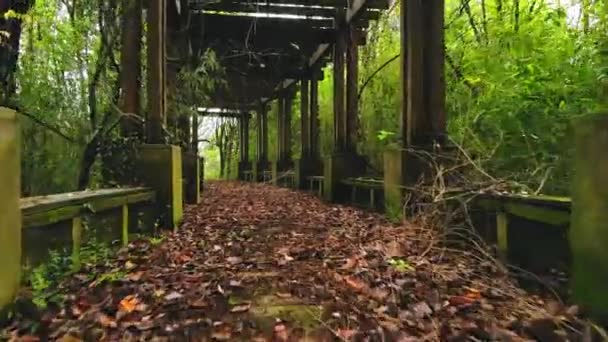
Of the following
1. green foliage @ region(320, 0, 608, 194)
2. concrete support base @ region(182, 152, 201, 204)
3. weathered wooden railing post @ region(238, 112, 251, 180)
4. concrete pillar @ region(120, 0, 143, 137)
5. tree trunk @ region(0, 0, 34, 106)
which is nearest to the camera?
green foliage @ region(320, 0, 608, 194)

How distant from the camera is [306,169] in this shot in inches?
535

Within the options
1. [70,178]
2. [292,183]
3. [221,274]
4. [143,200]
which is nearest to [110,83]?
[70,178]

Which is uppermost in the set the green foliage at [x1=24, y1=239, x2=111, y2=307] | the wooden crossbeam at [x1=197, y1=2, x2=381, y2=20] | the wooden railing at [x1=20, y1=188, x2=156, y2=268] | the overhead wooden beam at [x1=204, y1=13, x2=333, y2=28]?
the wooden crossbeam at [x1=197, y1=2, x2=381, y2=20]

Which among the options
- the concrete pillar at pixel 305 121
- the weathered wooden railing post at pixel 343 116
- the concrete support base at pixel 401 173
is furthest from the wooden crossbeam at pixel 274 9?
the concrete support base at pixel 401 173

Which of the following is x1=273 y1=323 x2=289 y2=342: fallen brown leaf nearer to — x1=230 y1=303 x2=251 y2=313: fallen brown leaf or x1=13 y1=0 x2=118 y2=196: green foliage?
x1=230 y1=303 x2=251 y2=313: fallen brown leaf

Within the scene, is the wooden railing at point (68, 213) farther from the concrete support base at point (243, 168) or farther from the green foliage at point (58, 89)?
the concrete support base at point (243, 168)

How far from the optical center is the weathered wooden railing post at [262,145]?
20016mm

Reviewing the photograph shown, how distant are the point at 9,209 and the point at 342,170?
24.6 feet

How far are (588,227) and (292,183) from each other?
13.2 m

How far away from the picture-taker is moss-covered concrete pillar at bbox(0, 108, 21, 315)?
2.36 m

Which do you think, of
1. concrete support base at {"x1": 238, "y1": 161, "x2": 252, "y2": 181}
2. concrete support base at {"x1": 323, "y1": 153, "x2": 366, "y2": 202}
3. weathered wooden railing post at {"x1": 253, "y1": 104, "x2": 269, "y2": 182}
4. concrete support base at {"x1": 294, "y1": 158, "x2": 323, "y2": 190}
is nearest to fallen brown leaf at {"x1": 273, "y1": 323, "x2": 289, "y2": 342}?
concrete support base at {"x1": 323, "y1": 153, "x2": 366, "y2": 202}

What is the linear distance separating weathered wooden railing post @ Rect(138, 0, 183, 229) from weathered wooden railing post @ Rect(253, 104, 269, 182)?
13715 millimetres

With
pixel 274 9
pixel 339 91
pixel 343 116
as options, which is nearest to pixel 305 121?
pixel 339 91

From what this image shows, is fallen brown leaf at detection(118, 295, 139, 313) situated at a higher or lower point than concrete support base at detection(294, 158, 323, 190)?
lower
